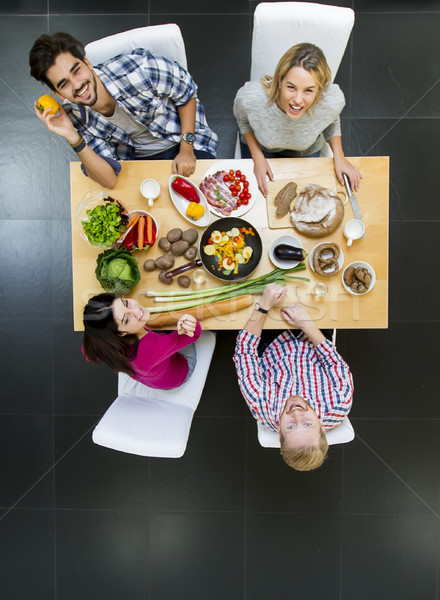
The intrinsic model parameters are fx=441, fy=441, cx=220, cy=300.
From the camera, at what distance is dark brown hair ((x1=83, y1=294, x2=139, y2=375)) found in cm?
165

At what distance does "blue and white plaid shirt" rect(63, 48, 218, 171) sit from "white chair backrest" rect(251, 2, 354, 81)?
366mm

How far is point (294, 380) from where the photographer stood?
187cm

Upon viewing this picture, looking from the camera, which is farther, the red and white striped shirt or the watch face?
the watch face

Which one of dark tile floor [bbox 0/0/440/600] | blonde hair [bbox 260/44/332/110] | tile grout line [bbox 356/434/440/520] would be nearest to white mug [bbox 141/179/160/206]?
blonde hair [bbox 260/44/332/110]

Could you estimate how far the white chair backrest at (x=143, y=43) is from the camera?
5.87ft

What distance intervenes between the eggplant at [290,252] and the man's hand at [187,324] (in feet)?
1.45

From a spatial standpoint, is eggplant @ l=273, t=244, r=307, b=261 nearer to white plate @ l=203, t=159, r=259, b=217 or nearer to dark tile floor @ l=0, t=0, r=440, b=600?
white plate @ l=203, t=159, r=259, b=217

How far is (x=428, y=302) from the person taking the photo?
2.57 meters

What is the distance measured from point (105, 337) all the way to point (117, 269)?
0.27m

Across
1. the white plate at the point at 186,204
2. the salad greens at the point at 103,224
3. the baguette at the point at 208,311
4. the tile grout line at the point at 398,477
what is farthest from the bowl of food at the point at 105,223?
the tile grout line at the point at 398,477

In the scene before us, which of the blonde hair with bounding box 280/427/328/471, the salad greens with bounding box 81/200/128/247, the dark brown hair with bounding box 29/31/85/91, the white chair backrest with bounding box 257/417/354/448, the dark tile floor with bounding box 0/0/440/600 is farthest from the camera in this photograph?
the dark tile floor with bounding box 0/0/440/600

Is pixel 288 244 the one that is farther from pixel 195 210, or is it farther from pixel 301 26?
pixel 301 26

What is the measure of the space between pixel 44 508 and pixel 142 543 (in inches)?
25.1

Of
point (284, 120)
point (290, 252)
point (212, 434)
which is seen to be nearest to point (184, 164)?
point (284, 120)
